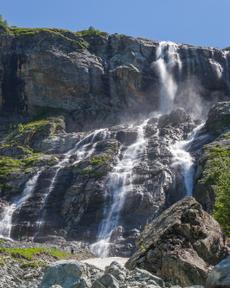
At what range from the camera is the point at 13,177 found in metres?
72.5

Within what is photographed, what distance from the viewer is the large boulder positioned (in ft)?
48.8

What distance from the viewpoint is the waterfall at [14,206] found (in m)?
59.9

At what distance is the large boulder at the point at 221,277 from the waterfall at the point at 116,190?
38241mm

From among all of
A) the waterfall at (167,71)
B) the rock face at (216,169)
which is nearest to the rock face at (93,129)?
the waterfall at (167,71)

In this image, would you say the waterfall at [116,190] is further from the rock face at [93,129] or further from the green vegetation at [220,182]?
the green vegetation at [220,182]

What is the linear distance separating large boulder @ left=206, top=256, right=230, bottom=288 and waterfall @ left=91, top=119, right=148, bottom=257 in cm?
3824

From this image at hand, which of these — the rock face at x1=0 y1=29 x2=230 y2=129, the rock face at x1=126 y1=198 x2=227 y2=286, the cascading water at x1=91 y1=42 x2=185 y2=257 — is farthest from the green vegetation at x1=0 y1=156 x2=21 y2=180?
the rock face at x1=126 y1=198 x2=227 y2=286

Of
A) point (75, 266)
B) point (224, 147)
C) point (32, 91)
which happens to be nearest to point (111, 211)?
point (224, 147)

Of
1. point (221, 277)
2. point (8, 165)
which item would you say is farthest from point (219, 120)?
point (221, 277)

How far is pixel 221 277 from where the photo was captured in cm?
1505

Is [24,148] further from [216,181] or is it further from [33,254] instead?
[33,254]

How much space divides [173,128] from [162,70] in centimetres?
2630

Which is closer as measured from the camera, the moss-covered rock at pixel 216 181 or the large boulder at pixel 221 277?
the large boulder at pixel 221 277

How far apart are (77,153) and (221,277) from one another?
6402 centimetres
